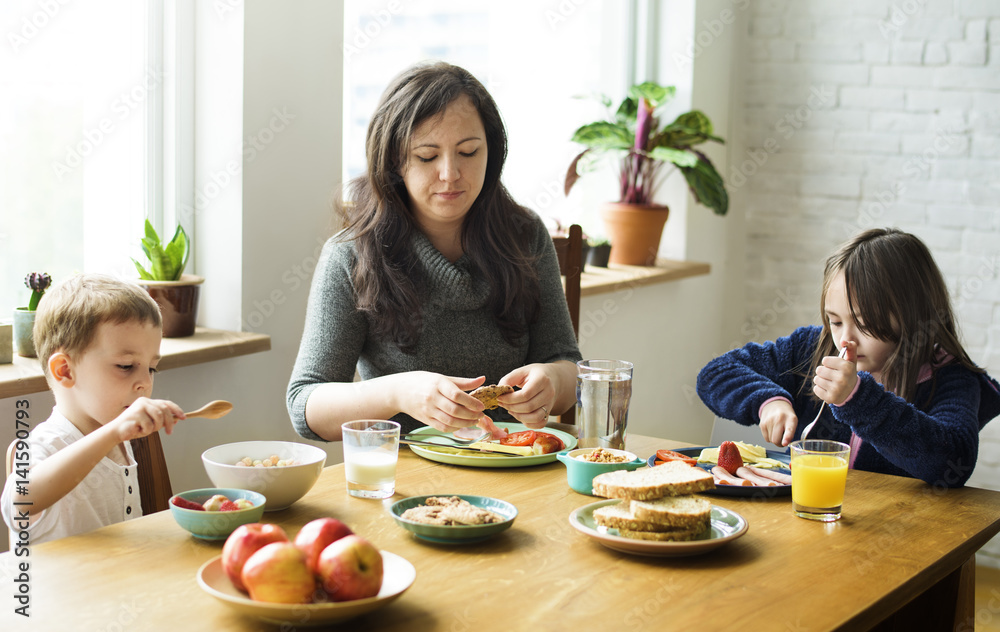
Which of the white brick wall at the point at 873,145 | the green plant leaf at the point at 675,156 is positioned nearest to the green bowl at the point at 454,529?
the green plant leaf at the point at 675,156

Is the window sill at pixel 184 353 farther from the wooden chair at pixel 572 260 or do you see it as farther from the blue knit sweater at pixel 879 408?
the blue knit sweater at pixel 879 408

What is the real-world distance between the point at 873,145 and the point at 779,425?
6.79 ft

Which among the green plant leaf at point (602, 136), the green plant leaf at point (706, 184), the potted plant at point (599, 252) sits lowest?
the potted plant at point (599, 252)

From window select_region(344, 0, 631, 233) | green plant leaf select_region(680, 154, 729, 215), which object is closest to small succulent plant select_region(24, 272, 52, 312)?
window select_region(344, 0, 631, 233)

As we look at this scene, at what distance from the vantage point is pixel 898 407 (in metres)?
1.42

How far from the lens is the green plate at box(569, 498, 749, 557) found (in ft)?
3.55

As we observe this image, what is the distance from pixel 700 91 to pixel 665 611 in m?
2.79

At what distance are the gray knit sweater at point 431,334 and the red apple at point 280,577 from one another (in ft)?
2.46

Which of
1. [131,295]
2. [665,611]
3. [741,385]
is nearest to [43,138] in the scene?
[131,295]

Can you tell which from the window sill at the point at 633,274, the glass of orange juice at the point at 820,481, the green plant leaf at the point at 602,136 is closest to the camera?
the glass of orange juice at the point at 820,481

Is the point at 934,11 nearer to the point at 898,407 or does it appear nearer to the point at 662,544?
the point at 898,407

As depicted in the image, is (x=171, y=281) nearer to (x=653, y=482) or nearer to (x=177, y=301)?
(x=177, y=301)

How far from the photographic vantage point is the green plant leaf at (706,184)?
322 cm

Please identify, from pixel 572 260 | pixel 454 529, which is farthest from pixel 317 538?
pixel 572 260
